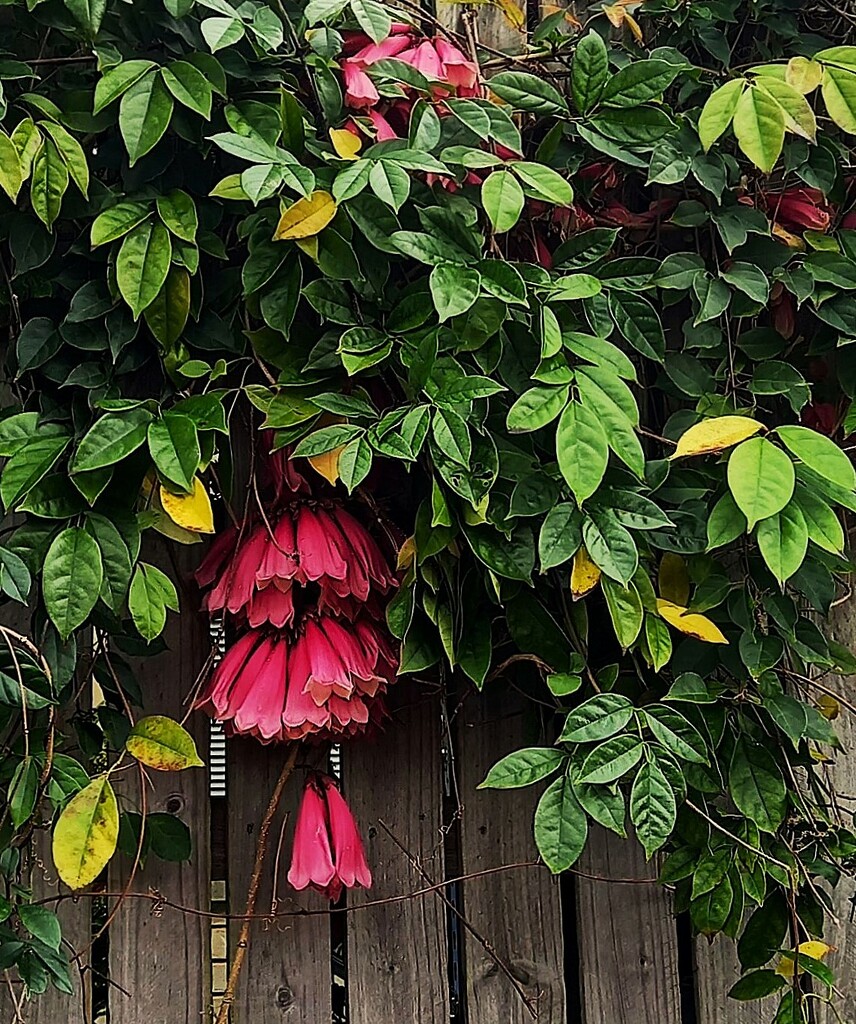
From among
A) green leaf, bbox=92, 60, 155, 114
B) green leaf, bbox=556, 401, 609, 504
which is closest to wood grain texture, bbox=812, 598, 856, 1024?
green leaf, bbox=556, 401, 609, 504

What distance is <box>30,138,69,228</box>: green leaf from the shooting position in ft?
3.34

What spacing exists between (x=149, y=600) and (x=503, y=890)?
570 mm

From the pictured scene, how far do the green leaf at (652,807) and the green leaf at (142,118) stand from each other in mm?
715

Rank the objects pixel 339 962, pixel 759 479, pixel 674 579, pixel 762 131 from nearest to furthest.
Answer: pixel 759 479
pixel 762 131
pixel 674 579
pixel 339 962

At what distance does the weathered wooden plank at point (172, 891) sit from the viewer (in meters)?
1.24

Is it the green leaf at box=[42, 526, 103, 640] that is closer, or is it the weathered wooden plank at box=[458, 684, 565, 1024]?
the green leaf at box=[42, 526, 103, 640]

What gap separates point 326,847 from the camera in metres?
1.14

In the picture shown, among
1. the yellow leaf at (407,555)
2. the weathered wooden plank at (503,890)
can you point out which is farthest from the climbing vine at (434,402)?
the weathered wooden plank at (503,890)

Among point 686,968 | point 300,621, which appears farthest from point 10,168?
point 686,968

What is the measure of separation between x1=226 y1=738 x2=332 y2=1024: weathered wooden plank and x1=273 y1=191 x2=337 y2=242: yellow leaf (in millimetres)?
582

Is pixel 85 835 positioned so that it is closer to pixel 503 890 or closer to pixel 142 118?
pixel 503 890

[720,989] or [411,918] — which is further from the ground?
[411,918]

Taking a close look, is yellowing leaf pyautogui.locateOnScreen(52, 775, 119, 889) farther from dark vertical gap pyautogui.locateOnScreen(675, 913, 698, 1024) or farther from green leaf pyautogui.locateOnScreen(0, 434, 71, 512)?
dark vertical gap pyautogui.locateOnScreen(675, 913, 698, 1024)

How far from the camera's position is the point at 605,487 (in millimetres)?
1053
